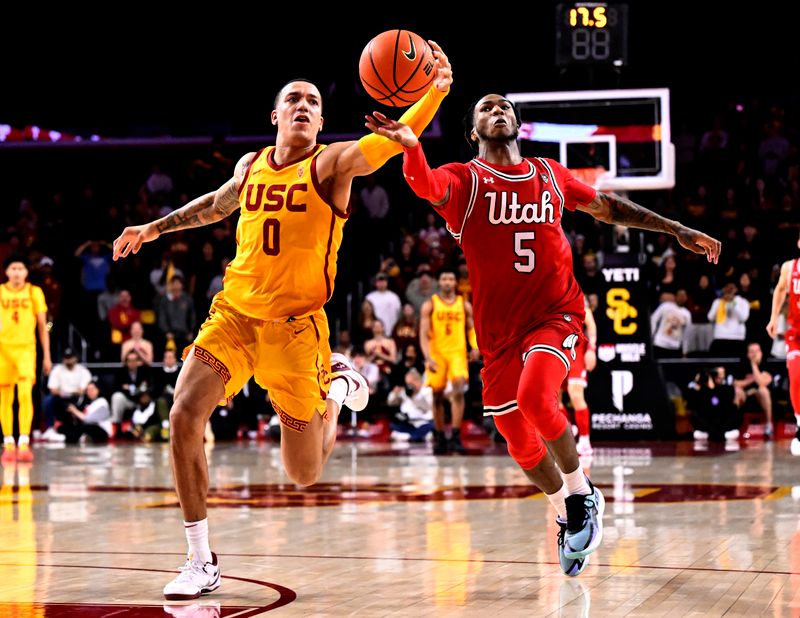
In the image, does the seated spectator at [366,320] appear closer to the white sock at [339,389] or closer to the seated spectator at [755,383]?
the seated spectator at [755,383]

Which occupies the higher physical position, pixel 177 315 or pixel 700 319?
pixel 177 315

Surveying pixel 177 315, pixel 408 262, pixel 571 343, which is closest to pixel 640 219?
pixel 571 343

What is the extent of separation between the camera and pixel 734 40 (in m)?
23.3

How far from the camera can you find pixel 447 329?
1387 centimetres

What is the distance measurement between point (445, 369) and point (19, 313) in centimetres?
527

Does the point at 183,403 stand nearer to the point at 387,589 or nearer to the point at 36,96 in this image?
the point at 387,589

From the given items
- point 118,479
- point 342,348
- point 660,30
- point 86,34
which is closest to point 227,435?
point 342,348

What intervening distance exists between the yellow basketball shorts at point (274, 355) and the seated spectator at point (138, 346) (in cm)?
1190

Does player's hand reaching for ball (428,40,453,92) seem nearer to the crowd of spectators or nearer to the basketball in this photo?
the basketball

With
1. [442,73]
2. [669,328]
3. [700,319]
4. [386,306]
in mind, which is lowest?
[669,328]

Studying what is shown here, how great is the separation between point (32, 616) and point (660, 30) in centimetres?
2019

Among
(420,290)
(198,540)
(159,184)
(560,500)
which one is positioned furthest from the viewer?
(159,184)

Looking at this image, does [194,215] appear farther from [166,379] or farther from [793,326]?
[166,379]

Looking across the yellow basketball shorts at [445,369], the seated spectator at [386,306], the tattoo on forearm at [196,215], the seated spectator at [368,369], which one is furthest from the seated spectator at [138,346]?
the tattoo on forearm at [196,215]
